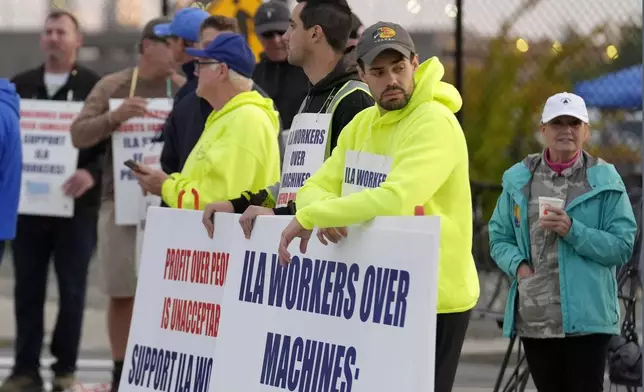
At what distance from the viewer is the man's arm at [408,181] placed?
18.0ft

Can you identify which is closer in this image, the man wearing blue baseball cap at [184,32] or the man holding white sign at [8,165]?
the man holding white sign at [8,165]

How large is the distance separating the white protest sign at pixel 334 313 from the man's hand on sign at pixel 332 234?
0.10ft

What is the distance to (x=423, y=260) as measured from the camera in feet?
17.2

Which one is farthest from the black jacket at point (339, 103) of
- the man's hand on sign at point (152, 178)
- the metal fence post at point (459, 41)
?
the metal fence post at point (459, 41)

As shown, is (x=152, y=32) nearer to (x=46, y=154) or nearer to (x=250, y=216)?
(x=46, y=154)

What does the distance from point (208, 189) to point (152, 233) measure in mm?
373

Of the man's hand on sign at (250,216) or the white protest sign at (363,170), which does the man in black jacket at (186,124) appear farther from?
the white protest sign at (363,170)

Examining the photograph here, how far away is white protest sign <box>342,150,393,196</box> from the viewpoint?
18.9 feet

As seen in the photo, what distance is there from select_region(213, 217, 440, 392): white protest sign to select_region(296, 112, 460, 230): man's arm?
0.28ft

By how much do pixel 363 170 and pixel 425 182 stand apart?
0.44 meters

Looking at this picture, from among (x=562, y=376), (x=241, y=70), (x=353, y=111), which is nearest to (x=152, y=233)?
(x=241, y=70)

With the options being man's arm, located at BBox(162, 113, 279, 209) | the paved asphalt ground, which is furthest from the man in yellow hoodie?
the paved asphalt ground

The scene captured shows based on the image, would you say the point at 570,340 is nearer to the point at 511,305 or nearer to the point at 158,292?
the point at 511,305

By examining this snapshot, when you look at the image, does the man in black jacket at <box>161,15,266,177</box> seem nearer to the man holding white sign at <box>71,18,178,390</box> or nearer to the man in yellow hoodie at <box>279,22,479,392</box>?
the man holding white sign at <box>71,18,178,390</box>
